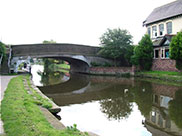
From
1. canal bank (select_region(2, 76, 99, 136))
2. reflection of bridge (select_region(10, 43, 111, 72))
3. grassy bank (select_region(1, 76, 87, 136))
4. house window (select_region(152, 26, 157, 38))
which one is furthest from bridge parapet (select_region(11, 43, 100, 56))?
grassy bank (select_region(1, 76, 87, 136))

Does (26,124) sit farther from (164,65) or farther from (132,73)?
(132,73)

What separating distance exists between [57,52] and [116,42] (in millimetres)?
8563

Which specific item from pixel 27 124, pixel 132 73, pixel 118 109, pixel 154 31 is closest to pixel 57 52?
pixel 132 73

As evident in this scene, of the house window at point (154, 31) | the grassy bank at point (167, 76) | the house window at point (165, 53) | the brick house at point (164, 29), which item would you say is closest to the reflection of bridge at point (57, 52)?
the house window at point (154, 31)

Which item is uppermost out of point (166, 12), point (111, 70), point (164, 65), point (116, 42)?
point (166, 12)

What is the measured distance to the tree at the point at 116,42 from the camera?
2781 cm

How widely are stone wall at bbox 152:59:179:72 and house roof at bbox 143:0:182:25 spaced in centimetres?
573

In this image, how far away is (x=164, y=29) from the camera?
25156 mm

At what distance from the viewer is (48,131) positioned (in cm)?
422

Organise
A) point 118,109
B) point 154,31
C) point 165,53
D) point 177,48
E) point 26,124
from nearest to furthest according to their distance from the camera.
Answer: point 26,124
point 118,109
point 177,48
point 165,53
point 154,31

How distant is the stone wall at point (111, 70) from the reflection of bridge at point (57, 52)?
1432 millimetres

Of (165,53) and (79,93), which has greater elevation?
(165,53)

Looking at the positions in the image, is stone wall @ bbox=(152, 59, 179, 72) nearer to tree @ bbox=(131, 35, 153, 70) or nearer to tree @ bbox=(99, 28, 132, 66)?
tree @ bbox=(131, 35, 153, 70)

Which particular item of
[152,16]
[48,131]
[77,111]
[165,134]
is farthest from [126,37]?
[48,131]
